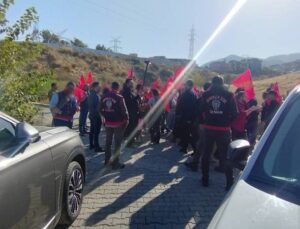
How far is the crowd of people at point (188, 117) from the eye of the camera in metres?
6.43

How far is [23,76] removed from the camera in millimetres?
6664

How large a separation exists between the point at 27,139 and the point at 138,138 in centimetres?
775

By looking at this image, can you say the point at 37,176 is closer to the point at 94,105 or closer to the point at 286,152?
the point at 286,152

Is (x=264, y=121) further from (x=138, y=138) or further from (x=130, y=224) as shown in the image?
(x=130, y=224)

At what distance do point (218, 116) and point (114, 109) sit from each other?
88.9 inches

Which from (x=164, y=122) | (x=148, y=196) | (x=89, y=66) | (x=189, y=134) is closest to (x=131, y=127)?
(x=189, y=134)

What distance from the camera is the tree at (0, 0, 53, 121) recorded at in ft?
20.3

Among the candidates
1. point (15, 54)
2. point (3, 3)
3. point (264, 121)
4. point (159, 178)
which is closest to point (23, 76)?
point (15, 54)

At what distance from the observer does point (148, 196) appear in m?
5.96

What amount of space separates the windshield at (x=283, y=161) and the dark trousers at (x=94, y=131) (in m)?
6.79

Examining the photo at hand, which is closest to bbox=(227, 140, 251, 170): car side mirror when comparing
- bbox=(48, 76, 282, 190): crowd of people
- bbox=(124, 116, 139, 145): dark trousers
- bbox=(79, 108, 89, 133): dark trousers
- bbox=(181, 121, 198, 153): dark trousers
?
bbox=(48, 76, 282, 190): crowd of people

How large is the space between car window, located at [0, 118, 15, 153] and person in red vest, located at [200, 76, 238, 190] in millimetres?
3766

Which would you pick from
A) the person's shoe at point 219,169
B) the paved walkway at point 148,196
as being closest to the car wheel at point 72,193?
the paved walkway at point 148,196

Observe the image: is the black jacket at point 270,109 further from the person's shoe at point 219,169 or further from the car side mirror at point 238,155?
the car side mirror at point 238,155
